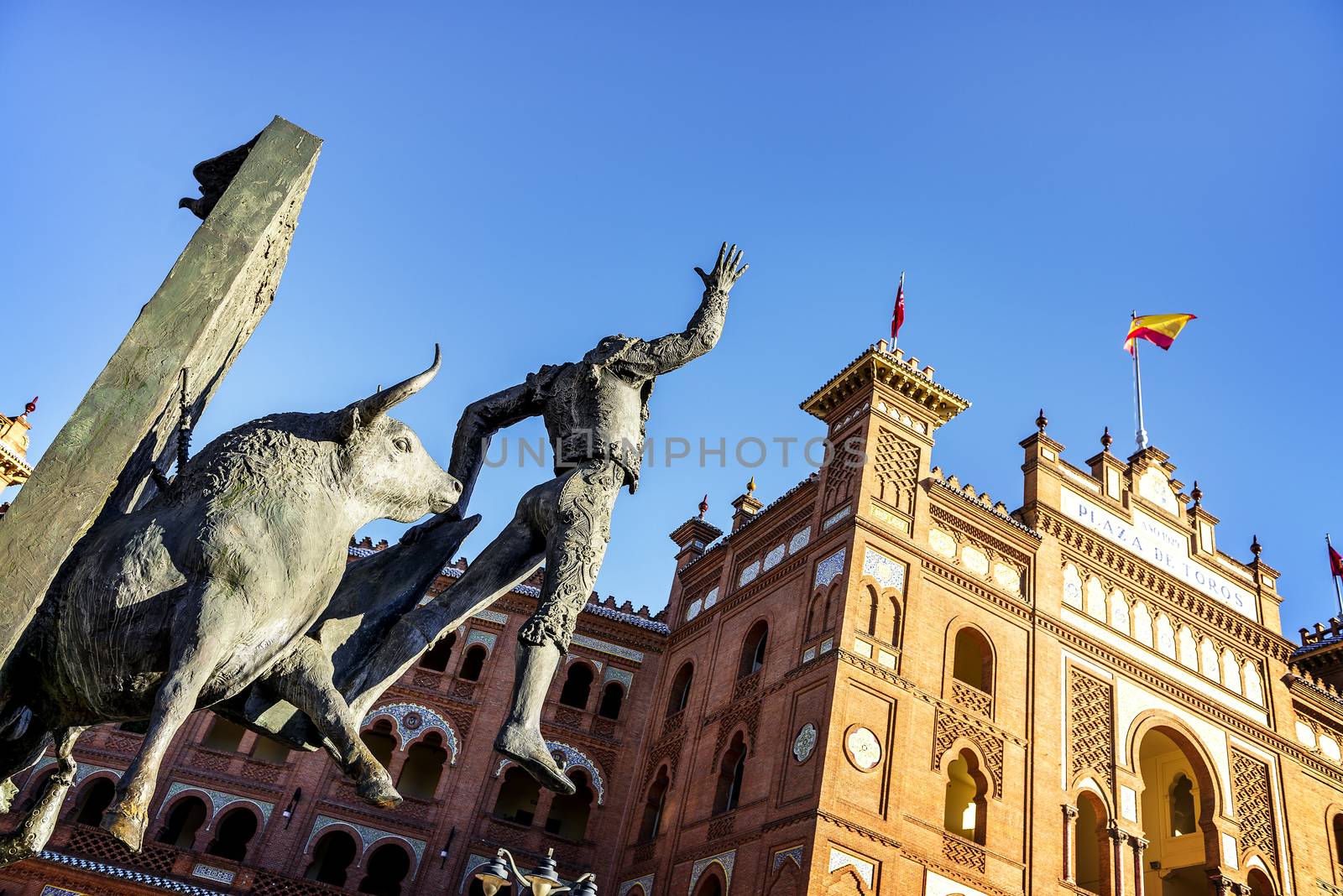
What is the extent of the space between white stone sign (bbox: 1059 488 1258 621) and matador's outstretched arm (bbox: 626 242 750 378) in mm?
18739

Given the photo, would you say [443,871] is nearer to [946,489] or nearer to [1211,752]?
[946,489]

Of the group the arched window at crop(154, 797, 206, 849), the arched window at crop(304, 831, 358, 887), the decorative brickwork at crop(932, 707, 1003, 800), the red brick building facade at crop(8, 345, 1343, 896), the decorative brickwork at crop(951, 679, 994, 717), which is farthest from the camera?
the arched window at crop(304, 831, 358, 887)

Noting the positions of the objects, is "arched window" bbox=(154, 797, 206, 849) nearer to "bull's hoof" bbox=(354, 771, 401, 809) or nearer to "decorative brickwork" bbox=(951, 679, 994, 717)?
"decorative brickwork" bbox=(951, 679, 994, 717)

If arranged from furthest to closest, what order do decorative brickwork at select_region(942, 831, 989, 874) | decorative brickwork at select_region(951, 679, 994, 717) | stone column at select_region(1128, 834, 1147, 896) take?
decorative brickwork at select_region(951, 679, 994, 717) → stone column at select_region(1128, 834, 1147, 896) → decorative brickwork at select_region(942, 831, 989, 874)

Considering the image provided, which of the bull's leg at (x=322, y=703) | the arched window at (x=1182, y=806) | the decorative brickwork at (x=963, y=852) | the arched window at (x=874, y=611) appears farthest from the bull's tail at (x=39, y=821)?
the arched window at (x=1182, y=806)

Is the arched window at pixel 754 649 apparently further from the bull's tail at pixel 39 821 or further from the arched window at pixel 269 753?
the bull's tail at pixel 39 821

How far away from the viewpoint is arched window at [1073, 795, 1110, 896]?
17031 mm

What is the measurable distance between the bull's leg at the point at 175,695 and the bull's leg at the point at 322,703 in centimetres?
21

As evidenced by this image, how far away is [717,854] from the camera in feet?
54.6

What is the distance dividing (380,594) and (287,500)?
0.45m

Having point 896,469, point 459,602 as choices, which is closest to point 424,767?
point 896,469

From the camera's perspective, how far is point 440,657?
73.8ft

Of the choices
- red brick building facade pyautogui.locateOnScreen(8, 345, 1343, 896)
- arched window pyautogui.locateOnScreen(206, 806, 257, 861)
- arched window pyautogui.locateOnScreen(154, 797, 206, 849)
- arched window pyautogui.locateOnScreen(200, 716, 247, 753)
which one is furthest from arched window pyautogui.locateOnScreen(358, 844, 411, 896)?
arched window pyautogui.locateOnScreen(200, 716, 247, 753)

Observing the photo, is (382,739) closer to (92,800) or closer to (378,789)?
(92,800)
